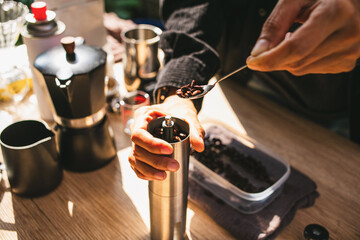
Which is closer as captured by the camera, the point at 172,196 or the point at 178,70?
the point at 172,196

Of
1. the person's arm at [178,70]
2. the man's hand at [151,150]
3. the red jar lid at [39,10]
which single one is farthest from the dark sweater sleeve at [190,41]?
the red jar lid at [39,10]

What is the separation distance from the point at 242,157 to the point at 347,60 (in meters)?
0.39

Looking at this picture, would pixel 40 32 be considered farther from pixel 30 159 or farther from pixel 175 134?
pixel 175 134

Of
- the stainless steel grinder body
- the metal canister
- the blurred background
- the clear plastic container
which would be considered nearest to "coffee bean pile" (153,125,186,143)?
the stainless steel grinder body

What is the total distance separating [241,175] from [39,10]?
67 cm

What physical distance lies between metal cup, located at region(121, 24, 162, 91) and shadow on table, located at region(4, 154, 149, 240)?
1.25 feet

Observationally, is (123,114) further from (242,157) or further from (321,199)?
(321,199)

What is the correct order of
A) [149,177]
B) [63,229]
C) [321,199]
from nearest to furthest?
1. [149,177]
2. [63,229]
3. [321,199]

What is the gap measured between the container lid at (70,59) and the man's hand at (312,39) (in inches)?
14.0

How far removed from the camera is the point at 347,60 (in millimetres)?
614

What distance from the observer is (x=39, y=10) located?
2.79 ft

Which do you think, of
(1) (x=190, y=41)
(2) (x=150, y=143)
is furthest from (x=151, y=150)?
(1) (x=190, y=41)

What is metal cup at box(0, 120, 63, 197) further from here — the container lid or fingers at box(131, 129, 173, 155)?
fingers at box(131, 129, 173, 155)

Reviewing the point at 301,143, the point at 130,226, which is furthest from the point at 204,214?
the point at 301,143
